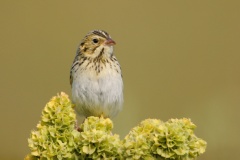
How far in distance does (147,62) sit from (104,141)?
15.0ft

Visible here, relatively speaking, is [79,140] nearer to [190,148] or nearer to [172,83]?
[190,148]

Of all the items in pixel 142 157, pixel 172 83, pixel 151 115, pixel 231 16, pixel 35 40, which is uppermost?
pixel 231 16

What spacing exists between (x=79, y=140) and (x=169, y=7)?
218 inches

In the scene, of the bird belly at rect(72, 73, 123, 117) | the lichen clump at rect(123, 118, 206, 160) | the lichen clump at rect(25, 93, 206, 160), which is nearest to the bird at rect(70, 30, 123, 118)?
the bird belly at rect(72, 73, 123, 117)

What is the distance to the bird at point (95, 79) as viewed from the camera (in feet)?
19.0

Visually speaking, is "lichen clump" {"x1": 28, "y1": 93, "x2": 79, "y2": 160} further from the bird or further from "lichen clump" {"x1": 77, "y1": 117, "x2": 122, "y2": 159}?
the bird

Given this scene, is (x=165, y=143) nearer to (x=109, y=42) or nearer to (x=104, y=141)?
(x=104, y=141)

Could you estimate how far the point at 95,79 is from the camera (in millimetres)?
5828

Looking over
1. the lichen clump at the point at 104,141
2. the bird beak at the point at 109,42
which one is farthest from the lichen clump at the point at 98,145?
the bird beak at the point at 109,42

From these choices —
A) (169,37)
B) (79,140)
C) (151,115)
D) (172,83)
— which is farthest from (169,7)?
(79,140)

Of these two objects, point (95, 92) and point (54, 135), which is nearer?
point (54, 135)

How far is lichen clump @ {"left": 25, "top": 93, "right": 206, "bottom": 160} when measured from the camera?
163 inches

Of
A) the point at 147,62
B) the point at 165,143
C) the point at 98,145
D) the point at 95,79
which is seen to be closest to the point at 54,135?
the point at 98,145

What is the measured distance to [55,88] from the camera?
8031 millimetres
